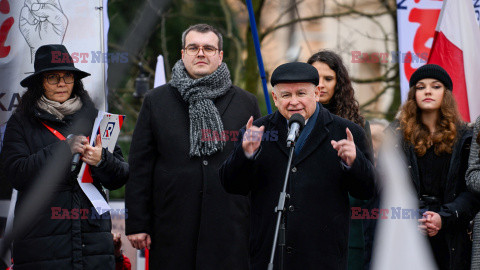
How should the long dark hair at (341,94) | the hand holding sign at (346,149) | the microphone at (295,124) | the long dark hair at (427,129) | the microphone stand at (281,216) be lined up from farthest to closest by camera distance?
the long dark hair at (341,94)
the long dark hair at (427,129)
the hand holding sign at (346,149)
the microphone at (295,124)
the microphone stand at (281,216)

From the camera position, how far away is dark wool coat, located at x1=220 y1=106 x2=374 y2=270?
16.3 feet

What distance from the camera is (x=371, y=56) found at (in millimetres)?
15055

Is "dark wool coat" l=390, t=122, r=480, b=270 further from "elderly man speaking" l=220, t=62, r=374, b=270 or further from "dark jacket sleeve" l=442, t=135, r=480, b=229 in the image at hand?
"elderly man speaking" l=220, t=62, r=374, b=270

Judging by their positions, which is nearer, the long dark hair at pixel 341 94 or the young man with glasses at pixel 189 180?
the young man with glasses at pixel 189 180

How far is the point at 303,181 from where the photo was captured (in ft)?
16.5

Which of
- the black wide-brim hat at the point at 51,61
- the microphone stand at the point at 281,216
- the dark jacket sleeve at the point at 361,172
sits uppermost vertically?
the black wide-brim hat at the point at 51,61

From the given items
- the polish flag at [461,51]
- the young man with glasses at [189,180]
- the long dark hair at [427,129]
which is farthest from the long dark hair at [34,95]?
the polish flag at [461,51]

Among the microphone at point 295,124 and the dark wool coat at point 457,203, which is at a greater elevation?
the microphone at point 295,124

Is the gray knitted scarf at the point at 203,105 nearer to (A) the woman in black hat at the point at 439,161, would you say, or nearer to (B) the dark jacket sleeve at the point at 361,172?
(A) the woman in black hat at the point at 439,161

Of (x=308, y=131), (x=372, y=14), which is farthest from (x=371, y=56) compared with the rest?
(x=308, y=131)

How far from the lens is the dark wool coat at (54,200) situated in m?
5.59

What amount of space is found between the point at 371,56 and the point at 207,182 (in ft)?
30.5

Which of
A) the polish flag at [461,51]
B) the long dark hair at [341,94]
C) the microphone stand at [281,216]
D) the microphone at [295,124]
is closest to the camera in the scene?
the microphone stand at [281,216]

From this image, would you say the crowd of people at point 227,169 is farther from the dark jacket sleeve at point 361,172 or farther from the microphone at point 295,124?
the microphone at point 295,124
